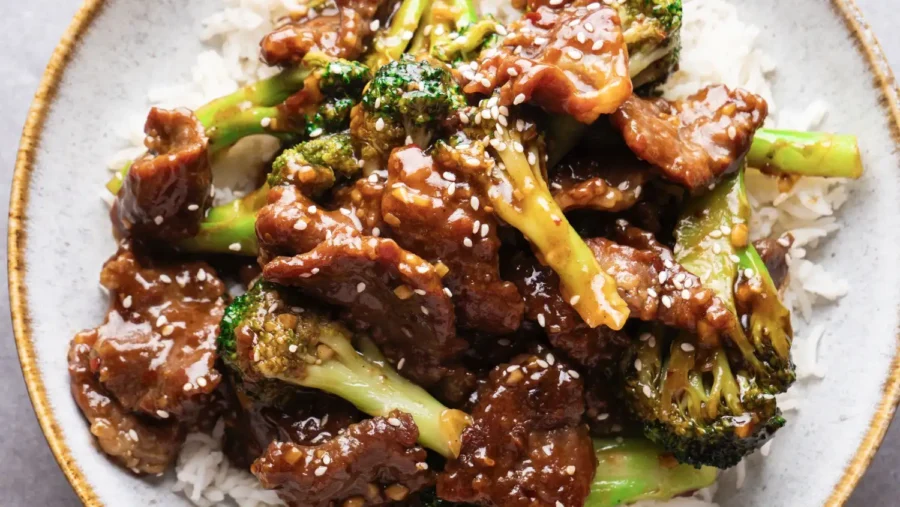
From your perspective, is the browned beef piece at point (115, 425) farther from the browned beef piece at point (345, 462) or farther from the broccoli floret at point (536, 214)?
the broccoli floret at point (536, 214)

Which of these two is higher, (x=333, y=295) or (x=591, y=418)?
(x=333, y=295)

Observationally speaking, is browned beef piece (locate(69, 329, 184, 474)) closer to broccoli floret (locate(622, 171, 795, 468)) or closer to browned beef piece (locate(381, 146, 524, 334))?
browned beef piece (locate(381, 146, 524, 334))

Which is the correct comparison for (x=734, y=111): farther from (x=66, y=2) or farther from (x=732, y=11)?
(x=66, y=2)

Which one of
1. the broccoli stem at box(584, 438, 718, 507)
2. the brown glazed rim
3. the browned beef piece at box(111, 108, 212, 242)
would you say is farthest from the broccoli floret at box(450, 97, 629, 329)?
the brown glazed rim

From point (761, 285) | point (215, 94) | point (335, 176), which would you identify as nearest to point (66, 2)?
point (215, 94)

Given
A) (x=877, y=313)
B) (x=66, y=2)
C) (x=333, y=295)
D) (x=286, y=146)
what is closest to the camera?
(x=333, y=295)

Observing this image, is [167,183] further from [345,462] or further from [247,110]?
[345,462]

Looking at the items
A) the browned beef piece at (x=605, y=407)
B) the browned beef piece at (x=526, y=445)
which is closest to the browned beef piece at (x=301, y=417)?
the browned beef piece at (x=526, y=445)

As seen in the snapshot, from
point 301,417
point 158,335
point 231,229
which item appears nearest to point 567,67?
point 231,229
